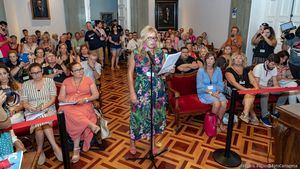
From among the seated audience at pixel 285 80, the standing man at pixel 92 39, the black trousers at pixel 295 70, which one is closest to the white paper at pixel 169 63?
the seated audience at pixel 285 80

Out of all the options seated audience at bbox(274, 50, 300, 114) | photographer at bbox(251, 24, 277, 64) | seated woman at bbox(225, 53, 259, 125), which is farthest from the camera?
photographer at bbox(251, 24, 277, 64)

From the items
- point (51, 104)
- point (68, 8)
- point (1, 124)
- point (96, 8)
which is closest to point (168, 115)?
point (51, 104)

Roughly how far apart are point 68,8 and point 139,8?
9.92 feet

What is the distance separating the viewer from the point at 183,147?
12.3 feet

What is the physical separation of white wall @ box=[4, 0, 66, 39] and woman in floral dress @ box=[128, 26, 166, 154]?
278 inches

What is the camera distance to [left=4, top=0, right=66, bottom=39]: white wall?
8367mm

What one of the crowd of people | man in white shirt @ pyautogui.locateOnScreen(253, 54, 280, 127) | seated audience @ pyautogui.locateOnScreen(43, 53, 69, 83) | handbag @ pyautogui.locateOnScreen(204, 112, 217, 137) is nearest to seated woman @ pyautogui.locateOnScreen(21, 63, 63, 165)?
the crowd of people

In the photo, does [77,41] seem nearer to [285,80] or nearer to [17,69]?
[17,69]

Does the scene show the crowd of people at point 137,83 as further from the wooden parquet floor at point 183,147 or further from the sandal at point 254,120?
the wooden parquet floor at point 183,147

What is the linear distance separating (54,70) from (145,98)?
247cm

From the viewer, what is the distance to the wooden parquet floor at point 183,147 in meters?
3.32

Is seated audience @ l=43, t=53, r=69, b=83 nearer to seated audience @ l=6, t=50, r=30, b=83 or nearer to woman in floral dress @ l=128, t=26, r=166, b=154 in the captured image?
seated audience @ l=6, t=50, r=30, b=83

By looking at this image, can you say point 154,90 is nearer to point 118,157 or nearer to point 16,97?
point 118,157

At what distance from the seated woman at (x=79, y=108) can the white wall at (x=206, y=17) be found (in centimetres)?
630
